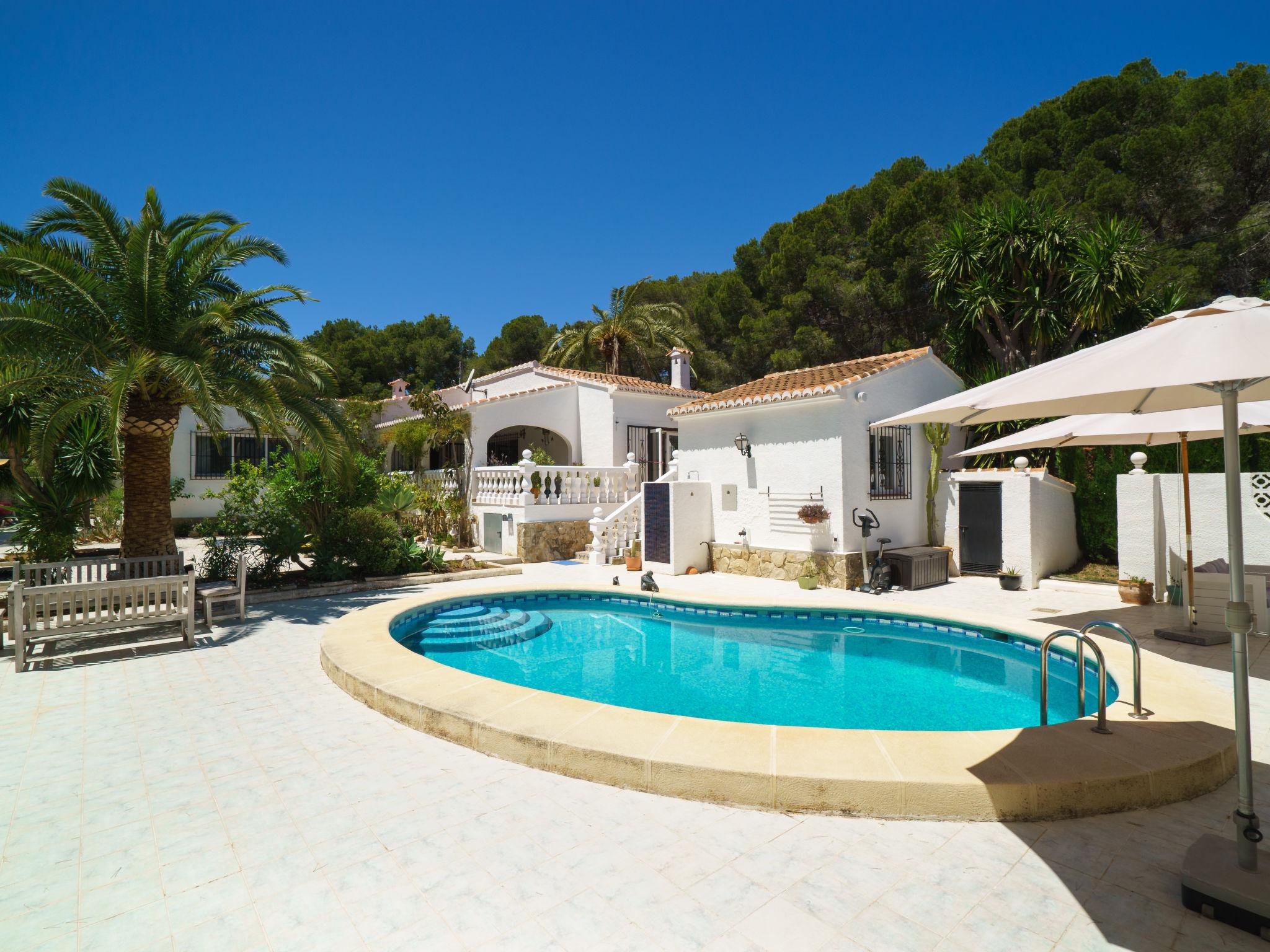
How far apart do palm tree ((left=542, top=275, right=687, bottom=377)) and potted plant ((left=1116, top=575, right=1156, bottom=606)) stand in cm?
1997

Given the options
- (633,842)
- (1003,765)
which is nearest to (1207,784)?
(1003,765)

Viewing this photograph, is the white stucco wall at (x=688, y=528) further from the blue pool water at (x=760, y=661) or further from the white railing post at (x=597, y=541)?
the blue pool water at (x=760, y=661)

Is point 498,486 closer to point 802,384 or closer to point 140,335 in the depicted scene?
point 802,384

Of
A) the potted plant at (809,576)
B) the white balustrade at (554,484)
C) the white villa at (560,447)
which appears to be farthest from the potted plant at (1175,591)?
the white balustrade at (554,484)

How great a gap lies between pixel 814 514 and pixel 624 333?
17.7 metres

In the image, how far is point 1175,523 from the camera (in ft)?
35.0

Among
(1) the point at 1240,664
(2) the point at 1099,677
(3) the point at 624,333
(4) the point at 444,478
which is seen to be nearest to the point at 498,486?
(4) the point at 444,478

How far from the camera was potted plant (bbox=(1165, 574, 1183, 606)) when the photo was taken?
10.4m

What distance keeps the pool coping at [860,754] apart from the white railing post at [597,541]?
10443 millimetres

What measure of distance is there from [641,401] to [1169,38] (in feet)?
71.4

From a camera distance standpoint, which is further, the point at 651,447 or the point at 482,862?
the point at 651,447

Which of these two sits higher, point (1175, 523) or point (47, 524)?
point (47, 524)

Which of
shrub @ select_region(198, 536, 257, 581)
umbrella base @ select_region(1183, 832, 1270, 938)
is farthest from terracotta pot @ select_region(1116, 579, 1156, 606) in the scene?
shrub @ select_region(198, 536, 257, 581)

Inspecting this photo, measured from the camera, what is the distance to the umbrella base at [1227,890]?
2812 millimetres
